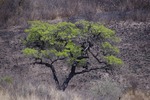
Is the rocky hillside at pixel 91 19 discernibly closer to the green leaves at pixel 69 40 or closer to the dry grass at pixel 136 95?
the dry grass at pixel 136 95

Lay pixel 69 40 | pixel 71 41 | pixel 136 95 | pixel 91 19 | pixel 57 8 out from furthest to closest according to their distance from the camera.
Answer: pixel 57 8 < pixel 91 19 < pixel 136 95 < pixel 71 41 < pixel 69 40

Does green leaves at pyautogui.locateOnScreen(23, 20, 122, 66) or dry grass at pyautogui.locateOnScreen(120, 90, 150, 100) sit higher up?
green leaves at pyautogui.locateOnScreen(23, 20, 122, 66)

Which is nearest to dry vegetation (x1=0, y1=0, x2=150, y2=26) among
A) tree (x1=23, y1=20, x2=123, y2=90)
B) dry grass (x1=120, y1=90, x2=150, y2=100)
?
dry grass (x1=120, y1=90, x2=150, y2=100)

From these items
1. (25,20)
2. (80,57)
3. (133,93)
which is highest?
(80,57)

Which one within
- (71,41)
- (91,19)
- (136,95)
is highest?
(71,41)

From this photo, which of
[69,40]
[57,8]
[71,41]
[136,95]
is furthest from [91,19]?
[69,40]

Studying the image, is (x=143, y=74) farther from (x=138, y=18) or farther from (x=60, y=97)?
(x=60, y=97)

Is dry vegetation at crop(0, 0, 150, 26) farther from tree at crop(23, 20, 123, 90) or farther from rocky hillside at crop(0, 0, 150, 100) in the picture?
tree at crop(23, 20, 123, 90)

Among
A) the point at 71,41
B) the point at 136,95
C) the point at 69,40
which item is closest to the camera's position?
the point at 69,40

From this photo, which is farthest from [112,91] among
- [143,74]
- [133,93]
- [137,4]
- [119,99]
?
[137,4]

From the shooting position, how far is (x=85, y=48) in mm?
10758

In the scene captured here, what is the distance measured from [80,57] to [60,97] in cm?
272

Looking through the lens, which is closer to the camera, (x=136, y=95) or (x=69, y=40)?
(x=69, y=40)

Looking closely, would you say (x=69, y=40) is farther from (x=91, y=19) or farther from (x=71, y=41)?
(x=91, y=19)
